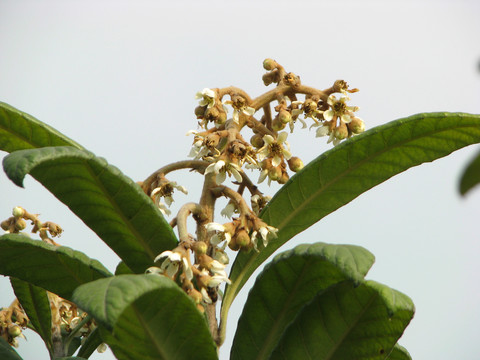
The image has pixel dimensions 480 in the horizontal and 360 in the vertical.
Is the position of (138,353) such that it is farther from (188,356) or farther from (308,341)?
(308,341)

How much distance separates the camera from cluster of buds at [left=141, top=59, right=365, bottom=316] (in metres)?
1.62

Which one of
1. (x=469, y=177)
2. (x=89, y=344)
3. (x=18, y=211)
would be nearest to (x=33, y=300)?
(x=89, y=344)

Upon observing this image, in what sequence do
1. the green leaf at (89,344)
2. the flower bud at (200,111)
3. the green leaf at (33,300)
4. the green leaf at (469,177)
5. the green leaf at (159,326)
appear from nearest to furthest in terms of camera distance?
the green leaf at (469,177), the green leaf at (159,326), the flower bud at (200,111), the green leaf at (89,344), the green leaf at (33,300)

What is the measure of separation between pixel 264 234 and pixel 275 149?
346mm

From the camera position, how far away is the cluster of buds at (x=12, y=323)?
2484 millimetres

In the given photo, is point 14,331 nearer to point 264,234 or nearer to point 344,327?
point 264,234

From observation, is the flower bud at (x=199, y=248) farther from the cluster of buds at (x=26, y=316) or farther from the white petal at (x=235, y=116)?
the cluster of buds at (x=26, y=316)

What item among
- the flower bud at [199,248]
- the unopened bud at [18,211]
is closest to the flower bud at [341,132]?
the flower bud at [199,248]

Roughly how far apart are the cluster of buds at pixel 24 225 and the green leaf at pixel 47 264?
28.4 inches

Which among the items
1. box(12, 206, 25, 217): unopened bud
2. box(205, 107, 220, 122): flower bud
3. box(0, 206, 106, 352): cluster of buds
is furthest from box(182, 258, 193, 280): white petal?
box(12, 206, 25, 217): unopened bud

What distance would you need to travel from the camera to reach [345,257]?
1.31 m

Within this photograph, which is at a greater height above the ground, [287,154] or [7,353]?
[287,154]

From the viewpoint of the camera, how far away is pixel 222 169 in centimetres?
178

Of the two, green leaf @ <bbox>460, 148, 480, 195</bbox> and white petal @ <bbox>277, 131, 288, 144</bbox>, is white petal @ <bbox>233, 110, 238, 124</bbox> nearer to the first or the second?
white petal @ <bbox>277, 131, 288, 144</bbox>
